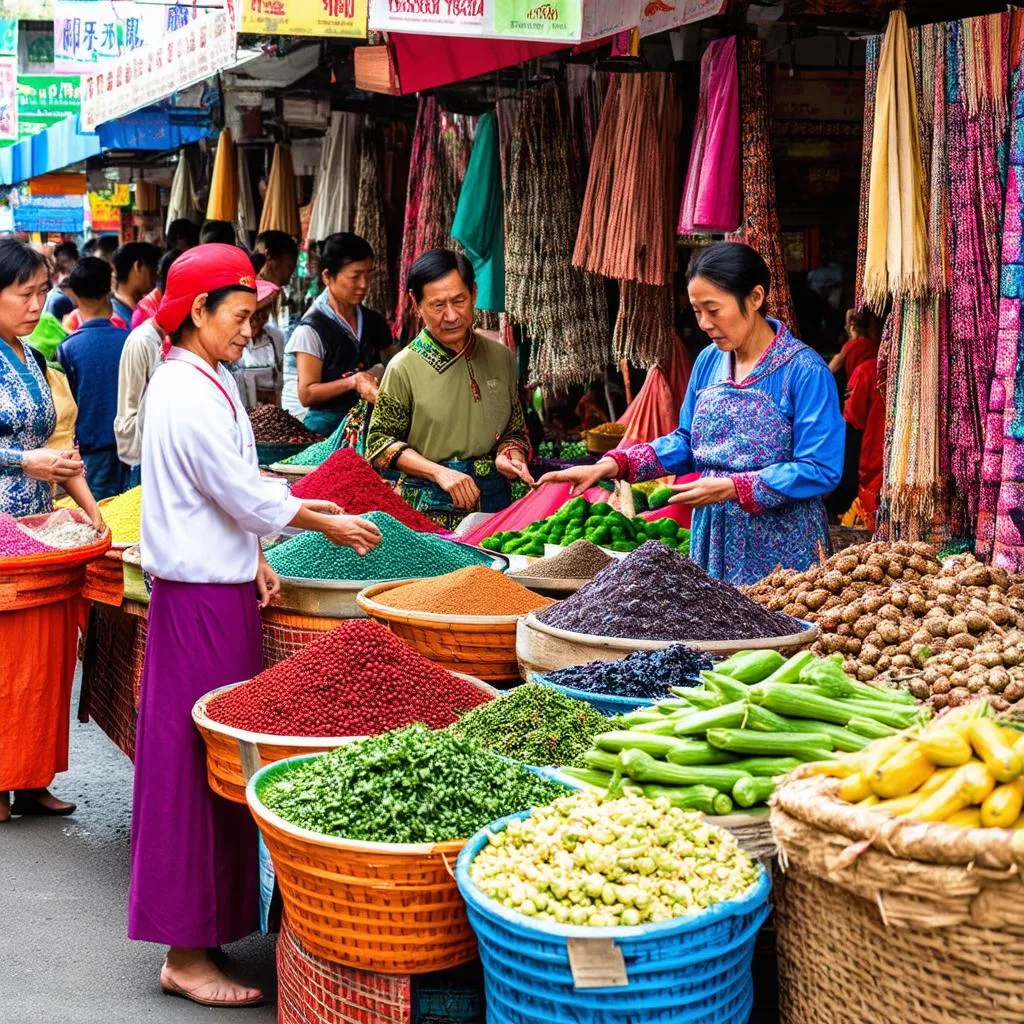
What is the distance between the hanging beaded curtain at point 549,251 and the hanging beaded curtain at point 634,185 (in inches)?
15.8

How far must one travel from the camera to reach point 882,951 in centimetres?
230

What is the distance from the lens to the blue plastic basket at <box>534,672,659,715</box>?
3.15 m

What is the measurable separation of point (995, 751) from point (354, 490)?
2939mm

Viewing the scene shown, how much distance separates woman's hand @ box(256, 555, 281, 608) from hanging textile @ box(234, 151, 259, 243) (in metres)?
7.48

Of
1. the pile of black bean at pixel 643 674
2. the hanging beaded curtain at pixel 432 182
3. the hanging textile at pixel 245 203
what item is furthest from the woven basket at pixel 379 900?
the hanging textile at pixel 245 203

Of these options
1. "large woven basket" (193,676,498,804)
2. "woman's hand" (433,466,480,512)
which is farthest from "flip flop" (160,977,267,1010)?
"woman's hand" (433,466,480,512)

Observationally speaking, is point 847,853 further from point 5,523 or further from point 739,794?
point 5,523

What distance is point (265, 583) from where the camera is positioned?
388cm

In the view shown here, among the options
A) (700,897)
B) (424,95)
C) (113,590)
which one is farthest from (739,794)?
(424,95)

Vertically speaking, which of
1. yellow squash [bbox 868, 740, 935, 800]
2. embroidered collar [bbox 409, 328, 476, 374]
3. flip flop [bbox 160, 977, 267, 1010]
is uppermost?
embroidered collar [bbox 409, 328, 476, 374]

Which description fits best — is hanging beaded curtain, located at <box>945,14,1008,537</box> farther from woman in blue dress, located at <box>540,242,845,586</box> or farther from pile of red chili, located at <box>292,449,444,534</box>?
pile of red chili, located at <box>292,449,444,534</box>

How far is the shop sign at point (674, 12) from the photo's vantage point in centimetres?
517

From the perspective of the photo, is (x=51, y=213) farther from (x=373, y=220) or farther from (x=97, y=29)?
(x=373, y=220)

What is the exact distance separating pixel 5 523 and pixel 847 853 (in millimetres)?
3558
